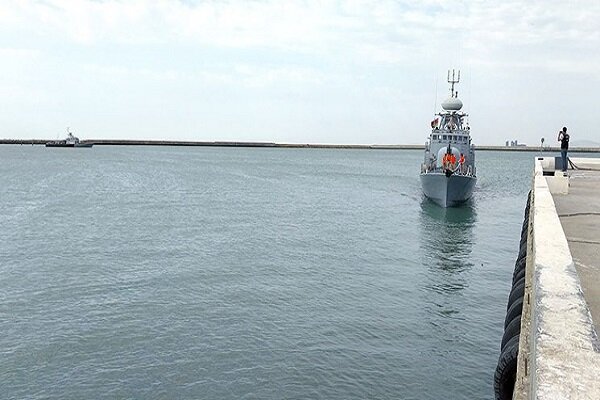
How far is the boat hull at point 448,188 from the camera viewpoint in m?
43.4

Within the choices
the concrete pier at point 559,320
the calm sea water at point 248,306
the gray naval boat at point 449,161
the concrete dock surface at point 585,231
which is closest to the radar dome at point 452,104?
the gray naval boat at point 449,161

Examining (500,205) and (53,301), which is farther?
(500,205)

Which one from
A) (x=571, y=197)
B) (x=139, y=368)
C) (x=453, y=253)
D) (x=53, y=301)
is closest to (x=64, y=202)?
(x=53, y=301)

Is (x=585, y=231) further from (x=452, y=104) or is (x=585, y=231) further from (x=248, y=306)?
(x=452, y=104)

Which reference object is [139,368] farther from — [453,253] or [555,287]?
[453,253]

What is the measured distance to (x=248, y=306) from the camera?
1795cm

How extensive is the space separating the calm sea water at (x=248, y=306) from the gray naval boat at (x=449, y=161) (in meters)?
6.31

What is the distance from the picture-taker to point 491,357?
14.2 metres

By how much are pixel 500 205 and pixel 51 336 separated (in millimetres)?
42017

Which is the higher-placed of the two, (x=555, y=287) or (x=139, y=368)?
(x=555, y=287)

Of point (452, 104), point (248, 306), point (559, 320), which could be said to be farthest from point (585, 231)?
point (452, 104)

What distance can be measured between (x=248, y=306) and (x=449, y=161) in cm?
2986

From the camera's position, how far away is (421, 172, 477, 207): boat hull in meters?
43.4

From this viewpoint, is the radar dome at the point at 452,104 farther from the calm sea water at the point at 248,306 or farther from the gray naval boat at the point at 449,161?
the calm sea water at the point at 248,306
